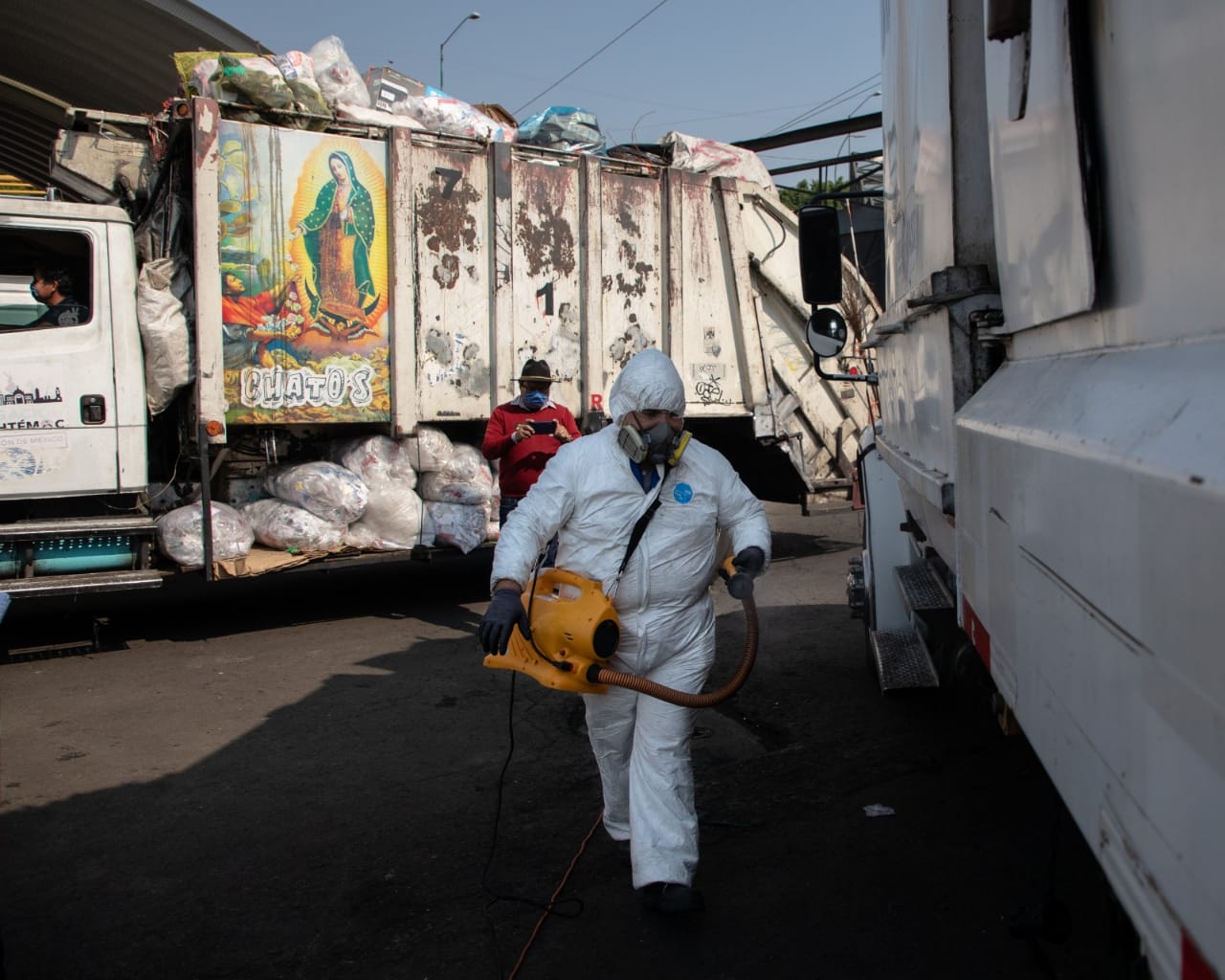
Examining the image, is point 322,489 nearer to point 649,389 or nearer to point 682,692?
point 649,389

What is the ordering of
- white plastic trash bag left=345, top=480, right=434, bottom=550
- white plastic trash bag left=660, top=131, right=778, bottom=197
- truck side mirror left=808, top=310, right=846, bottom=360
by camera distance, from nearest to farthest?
1. truck side mirror left=808, top=310, right=846, bottom=360
2. white plastic trash bag left=345, top=480, right=434, bottom=550
3. white plastic trash bag left=660, top=131, right=778, bottom=197

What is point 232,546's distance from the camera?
6.65 m

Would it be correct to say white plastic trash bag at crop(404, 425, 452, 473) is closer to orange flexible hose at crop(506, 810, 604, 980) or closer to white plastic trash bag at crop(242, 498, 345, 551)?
white plastic trash bag at crop(242, 498, 345, 551)

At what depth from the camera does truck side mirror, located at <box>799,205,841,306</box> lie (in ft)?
15.4

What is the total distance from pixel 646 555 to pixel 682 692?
16.5 inches

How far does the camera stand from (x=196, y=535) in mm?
6539

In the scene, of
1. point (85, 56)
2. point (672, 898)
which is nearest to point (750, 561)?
point (672, 898)

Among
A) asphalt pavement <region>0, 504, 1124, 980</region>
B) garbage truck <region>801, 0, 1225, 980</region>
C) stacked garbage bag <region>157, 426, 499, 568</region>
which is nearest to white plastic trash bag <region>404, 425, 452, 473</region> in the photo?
stacked garbage bag <region>157, 426, 499, 568</region>

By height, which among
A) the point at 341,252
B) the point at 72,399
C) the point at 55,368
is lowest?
the point at 72,399

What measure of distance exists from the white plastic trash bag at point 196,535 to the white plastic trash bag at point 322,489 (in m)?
0.36

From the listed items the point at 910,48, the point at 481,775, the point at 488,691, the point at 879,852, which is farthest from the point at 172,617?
the point at 910,48

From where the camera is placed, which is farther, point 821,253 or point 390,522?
point 390,522

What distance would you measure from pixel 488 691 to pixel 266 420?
2346 mm

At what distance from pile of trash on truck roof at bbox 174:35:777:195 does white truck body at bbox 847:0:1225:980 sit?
530cm
